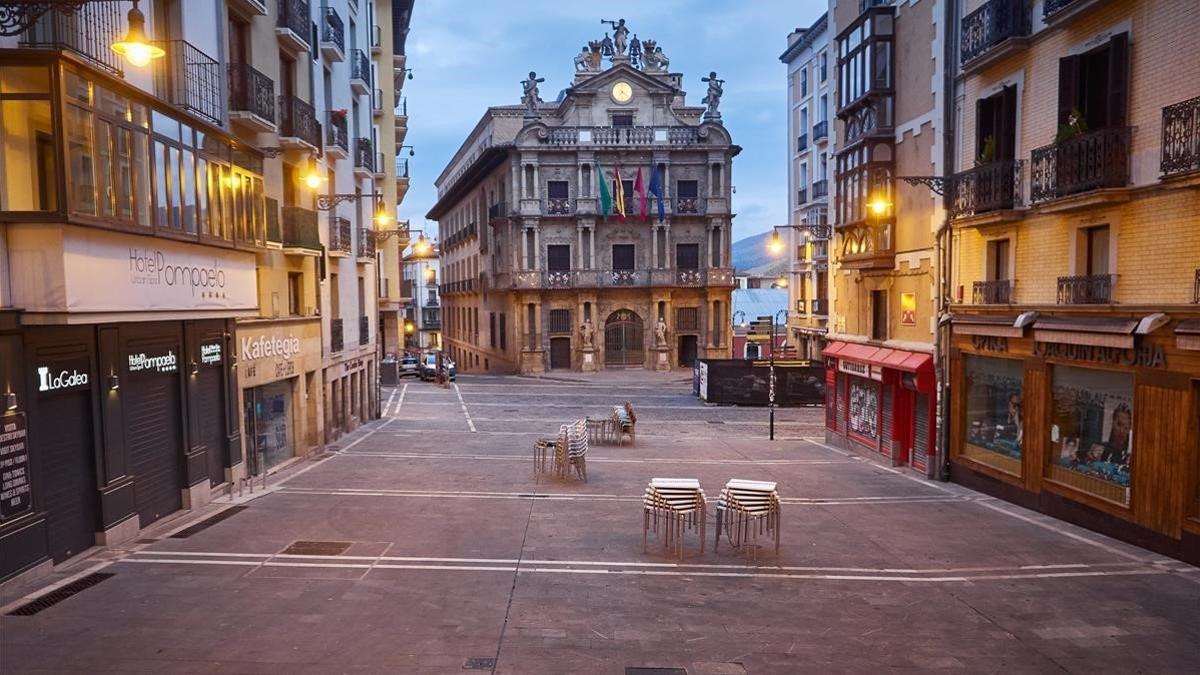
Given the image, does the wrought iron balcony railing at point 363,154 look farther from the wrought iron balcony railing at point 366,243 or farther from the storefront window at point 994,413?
the storefront window at point 994,413

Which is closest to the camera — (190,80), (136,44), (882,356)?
(136,44)

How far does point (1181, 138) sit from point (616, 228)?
149ft

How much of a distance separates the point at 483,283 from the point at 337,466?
149 feet

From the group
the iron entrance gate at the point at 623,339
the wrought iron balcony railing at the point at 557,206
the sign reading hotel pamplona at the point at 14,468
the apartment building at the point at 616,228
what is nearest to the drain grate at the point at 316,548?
the sign reading hotel pamplona at the point at 14,468

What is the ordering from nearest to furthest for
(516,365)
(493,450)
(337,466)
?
(337,466)
(493,450)
(516,365)

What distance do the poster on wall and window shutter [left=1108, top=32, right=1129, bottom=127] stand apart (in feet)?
15.6

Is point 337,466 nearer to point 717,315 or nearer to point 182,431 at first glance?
point 182,431

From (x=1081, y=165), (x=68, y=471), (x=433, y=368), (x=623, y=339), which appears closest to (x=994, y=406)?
(x=1081, y=165)

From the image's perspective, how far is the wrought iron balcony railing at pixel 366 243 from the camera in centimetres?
3166

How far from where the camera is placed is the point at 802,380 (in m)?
39.3

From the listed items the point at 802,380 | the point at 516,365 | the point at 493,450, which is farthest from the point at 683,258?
the point at 493,450

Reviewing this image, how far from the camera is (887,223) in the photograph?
23078 millimetres

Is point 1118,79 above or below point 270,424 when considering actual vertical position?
above

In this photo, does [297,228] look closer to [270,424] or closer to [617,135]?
[270,424]
